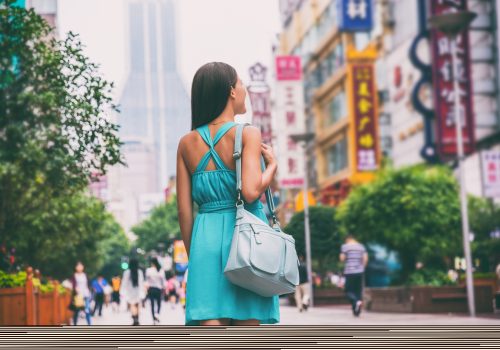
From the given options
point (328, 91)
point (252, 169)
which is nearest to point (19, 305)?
point (252, 169)

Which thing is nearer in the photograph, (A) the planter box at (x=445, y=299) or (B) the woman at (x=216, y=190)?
(B) the woman at (x=216, y=190)

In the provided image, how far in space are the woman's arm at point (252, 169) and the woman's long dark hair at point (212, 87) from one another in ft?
0.69

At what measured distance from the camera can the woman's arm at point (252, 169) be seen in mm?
3568

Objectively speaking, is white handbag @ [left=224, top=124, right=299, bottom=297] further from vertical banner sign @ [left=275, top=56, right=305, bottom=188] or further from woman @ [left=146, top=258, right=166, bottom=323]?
vertical banner sign @ [left=275, top=56, right=305, bottom=188]

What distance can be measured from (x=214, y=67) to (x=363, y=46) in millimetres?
61594

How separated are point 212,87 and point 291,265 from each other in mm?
717

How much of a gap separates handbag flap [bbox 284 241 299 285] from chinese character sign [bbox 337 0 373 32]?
5822 centimetres

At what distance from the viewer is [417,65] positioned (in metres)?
47.5

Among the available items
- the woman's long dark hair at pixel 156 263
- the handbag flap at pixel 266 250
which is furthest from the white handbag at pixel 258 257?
the woman's long dark hair at pixel 156 263

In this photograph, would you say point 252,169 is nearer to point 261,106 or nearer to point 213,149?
point 213,149

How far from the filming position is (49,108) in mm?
16641

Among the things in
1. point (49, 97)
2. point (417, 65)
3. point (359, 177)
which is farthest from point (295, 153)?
point (49, 97)

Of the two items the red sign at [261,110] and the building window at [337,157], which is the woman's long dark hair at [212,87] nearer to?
the building window at [337,157]

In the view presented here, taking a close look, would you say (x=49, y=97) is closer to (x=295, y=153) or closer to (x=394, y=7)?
(x=295, y=153)
